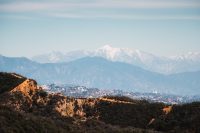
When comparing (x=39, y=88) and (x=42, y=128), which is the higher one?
(x=39, y=88)

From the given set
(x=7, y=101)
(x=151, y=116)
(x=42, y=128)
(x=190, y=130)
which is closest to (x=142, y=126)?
(x=151, y=116)

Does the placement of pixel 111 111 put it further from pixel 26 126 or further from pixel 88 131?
pixel 26 126

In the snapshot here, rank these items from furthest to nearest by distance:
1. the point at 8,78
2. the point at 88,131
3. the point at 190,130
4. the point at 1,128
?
the point at 8,78 → the point at 190,130 → the point at 88,131 → the point at 1,128

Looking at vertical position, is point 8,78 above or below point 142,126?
above

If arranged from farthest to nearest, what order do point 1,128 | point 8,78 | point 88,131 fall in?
point 8,78
point 88,131
point 1,128

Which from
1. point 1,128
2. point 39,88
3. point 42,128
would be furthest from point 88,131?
point 39,88

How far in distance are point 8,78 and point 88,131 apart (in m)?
44.8

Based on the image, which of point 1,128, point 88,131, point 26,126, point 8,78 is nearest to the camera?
point 1,128

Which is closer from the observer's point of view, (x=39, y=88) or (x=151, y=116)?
(x=151, y=116)

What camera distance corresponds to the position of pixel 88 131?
40781 millimetres

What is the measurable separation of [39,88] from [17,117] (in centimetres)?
3746

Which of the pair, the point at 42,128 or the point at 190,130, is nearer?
the point at 42,128

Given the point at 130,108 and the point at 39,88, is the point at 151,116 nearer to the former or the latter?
the point at 130,108

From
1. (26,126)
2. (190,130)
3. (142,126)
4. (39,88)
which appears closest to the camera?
(26,126)
